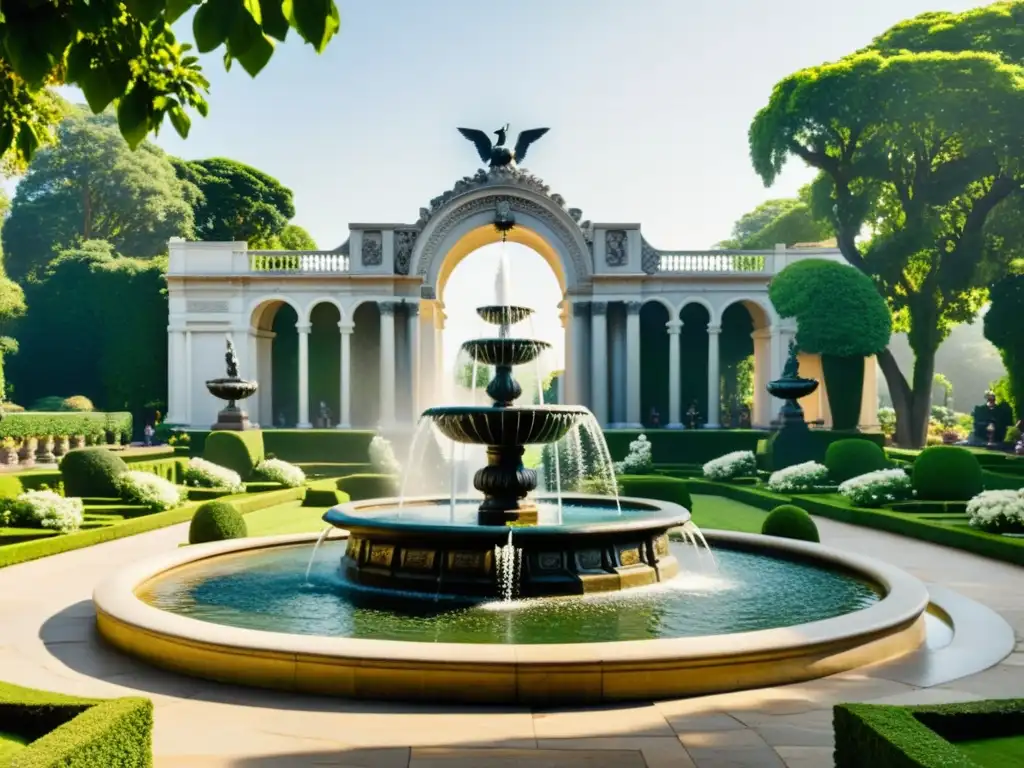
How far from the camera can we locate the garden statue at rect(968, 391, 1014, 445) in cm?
4238

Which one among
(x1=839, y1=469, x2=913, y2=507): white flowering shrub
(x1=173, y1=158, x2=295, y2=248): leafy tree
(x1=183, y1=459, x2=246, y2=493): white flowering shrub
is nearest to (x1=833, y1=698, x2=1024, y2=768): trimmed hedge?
(x1=839, y1=469, x2=913, y2=507): white flowering shrub

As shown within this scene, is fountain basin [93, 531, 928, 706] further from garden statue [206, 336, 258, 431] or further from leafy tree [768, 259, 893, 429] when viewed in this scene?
leafy tree [768, 259, 893, 429]

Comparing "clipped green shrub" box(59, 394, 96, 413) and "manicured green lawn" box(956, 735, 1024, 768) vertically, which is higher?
"clipped green shrub" box(59, 394, 96, 413)

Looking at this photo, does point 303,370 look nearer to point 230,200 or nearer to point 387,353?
point 387,353

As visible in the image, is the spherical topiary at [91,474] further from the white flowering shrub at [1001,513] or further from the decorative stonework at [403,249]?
the decorative stonework at [403,249]

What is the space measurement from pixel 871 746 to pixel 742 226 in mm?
83794

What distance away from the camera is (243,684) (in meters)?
6.54

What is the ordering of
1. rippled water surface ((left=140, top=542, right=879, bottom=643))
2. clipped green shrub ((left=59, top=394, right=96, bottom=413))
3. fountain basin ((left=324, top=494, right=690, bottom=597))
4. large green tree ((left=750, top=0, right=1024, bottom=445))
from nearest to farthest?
rippled water surface ((left=140, top=542, right=879, bottom=643)), fountain basin ((left=324, top=494, right=690, bottom=597)), large green tree ((left=750, top=0, right=1024, bottom=445)), clipped green shrub ((left=59, top=394, right=96, bottom=413))

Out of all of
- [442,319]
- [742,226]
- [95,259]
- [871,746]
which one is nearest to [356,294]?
[442,319]

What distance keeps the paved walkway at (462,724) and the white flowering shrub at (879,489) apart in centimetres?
1153

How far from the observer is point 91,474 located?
64.1ft

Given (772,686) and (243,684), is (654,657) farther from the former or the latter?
(243,684)

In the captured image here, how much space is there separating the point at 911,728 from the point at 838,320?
34303 millimetres

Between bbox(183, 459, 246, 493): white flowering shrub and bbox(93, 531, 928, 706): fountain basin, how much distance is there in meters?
16.6
